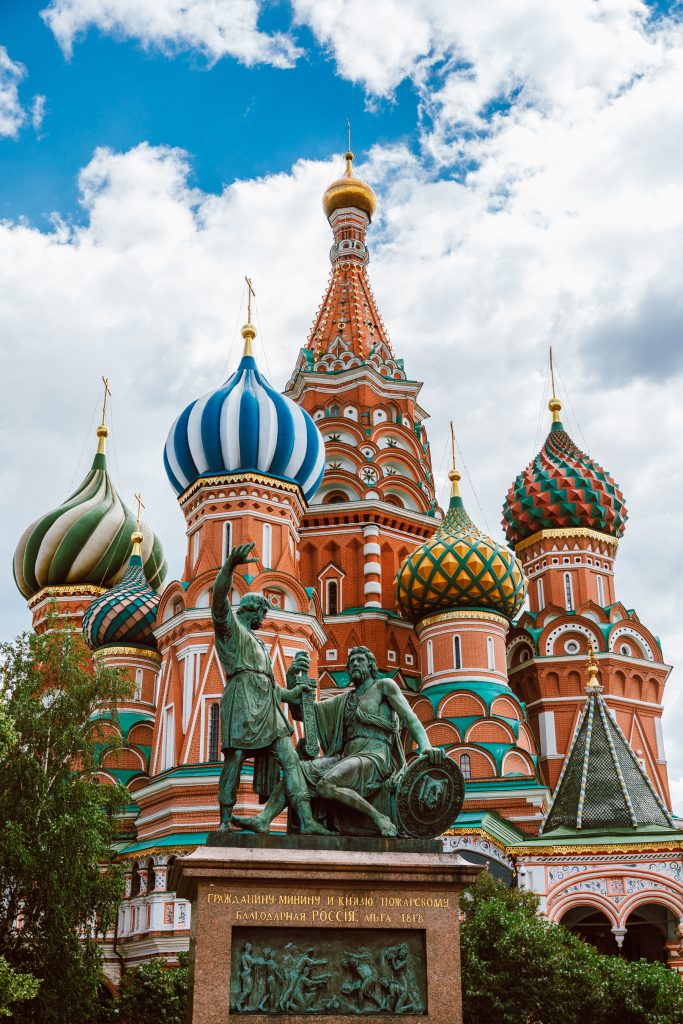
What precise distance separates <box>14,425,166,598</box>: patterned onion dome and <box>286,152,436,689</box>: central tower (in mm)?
6924

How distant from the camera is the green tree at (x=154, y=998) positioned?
1727 cm

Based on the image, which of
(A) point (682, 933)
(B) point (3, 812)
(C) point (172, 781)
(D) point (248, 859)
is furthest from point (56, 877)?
(A) point (682, 933)

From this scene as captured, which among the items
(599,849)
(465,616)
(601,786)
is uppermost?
(465,616)

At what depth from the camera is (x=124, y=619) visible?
31969mm

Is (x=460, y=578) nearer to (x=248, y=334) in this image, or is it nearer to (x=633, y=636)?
(x=633, y=636)

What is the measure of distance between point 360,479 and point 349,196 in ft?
41.5

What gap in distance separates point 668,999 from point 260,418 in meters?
17.1

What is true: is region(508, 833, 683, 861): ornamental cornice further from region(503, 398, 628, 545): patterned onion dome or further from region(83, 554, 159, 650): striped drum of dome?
region(503, 398, 628, 545): patterned onion dome

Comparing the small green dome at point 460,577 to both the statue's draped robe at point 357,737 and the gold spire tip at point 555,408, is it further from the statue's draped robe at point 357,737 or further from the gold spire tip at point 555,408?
the statue's draped robe at point 357,737

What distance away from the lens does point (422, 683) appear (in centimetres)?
2933

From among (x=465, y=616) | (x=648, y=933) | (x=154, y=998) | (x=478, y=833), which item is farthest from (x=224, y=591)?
(x=465, y=616)

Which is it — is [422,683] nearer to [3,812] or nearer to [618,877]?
[618,877]

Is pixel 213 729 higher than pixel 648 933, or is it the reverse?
pixel 213 729

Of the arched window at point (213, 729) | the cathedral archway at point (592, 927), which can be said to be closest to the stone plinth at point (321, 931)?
the cathedral archway at point (592, 927)
